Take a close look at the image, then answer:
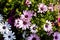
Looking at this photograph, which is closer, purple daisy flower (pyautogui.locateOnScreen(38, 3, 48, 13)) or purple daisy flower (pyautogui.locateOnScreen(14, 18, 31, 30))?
purple daisy flower (pyautogui.locateOnScreen(14, 18, 31, 30))

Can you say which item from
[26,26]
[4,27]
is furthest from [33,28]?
[4,27]

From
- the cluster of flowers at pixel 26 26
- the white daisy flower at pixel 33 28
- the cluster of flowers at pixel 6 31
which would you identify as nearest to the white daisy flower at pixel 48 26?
the cluster of flowers at pixel 26 26

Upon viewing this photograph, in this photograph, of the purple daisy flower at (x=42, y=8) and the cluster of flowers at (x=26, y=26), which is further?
the purple daisy flower at (x=42, y=8)

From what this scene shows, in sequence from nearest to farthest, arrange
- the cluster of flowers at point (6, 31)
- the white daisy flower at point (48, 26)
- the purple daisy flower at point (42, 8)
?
the cluster of flowers at point (6, 31), the white daisy flower at point (48, 26), the purple daisy flower at point (42, 8)

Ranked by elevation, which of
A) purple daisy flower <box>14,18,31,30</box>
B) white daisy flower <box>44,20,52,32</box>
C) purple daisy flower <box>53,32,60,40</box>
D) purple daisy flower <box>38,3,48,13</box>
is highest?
purple daisy flower <box>38,3,48,13</box>

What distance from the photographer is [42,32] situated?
7.77ft

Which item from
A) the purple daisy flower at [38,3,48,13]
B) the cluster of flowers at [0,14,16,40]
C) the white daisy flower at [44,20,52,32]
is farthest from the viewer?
the purple daisy flower at [38,3,48,13]

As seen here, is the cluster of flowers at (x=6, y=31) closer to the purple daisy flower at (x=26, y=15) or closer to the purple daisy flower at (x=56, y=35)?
the purple daisy flower at (x=26, y=15)

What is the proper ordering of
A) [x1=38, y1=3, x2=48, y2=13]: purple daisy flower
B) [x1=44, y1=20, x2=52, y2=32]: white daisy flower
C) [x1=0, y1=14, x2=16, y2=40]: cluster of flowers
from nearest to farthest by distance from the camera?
[x1=0, y1=14, x2=16, y2=40]: cluster of flowers
[x1=44, y1=20, x2=52, y2=32]: white daisy flower
[x1=38, y1=3, x2=48, y2=13]: purple daisy flower

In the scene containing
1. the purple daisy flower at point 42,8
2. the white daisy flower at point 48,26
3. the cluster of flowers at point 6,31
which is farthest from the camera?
the purple daisy flower at point 42,8

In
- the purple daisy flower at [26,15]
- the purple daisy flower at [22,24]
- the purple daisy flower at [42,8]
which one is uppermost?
the purple daisy flower at [42,8]

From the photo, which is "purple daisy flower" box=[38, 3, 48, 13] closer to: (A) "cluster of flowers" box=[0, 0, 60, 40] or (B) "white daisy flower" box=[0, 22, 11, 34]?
(A) "cluster of flowers" box=[0, 0, 60, 40]

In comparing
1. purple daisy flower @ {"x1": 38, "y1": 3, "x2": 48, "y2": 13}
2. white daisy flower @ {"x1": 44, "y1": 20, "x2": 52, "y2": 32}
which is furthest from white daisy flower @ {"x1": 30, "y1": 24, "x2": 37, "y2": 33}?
purple daisy flower @ {"x1": 38, "y1": 3, "x2": 48, "y2": 13}

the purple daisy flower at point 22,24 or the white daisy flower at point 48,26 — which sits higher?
the purple daisy flower at point 22,24
